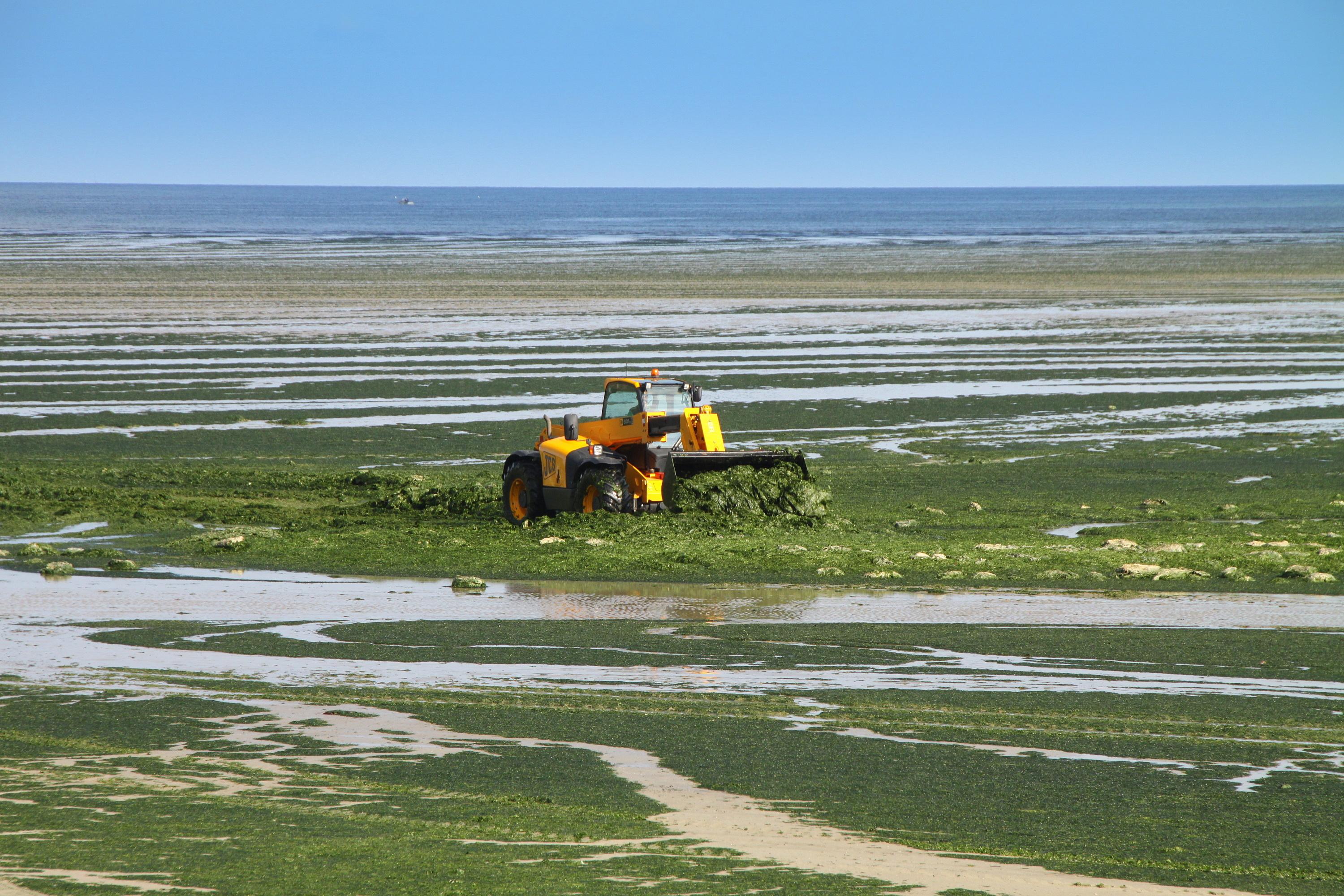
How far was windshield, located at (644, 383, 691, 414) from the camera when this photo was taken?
701 inches

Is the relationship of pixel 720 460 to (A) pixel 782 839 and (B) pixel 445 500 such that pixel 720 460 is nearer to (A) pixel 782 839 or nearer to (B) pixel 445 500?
(B) pixel 445 500

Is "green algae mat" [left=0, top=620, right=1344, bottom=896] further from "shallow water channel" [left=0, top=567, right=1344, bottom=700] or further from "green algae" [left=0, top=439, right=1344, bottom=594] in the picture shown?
"green algae" [left=0, top=439, right=1344, bottom=594]

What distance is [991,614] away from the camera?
43.1 feet

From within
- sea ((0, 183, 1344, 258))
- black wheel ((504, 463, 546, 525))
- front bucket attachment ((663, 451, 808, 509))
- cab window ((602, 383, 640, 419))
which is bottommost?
black wheel ((504, 463, 546, 525))

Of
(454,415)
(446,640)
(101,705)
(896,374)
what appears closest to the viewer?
(101,705)

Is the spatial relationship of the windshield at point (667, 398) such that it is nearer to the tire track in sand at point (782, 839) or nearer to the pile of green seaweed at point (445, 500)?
the pile of green seaweed at point (445, 500)

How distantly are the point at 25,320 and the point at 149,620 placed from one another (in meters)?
37.5

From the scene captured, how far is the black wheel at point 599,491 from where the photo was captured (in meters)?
17.4

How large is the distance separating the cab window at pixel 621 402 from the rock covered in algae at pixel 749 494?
116 cm

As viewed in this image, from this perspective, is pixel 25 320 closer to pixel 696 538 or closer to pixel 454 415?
pixel 454 415

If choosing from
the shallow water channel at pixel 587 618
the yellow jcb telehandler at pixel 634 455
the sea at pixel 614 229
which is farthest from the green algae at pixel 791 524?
the sea at pixel 614 229

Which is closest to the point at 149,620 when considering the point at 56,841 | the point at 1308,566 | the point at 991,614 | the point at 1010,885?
the point at 56,841

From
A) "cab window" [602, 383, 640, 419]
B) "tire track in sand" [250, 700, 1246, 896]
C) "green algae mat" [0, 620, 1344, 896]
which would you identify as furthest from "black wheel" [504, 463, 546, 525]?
"tire track in sand" [250, 700, 1246, 896]

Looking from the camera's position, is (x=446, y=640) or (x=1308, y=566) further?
(x=1308, y=566)
